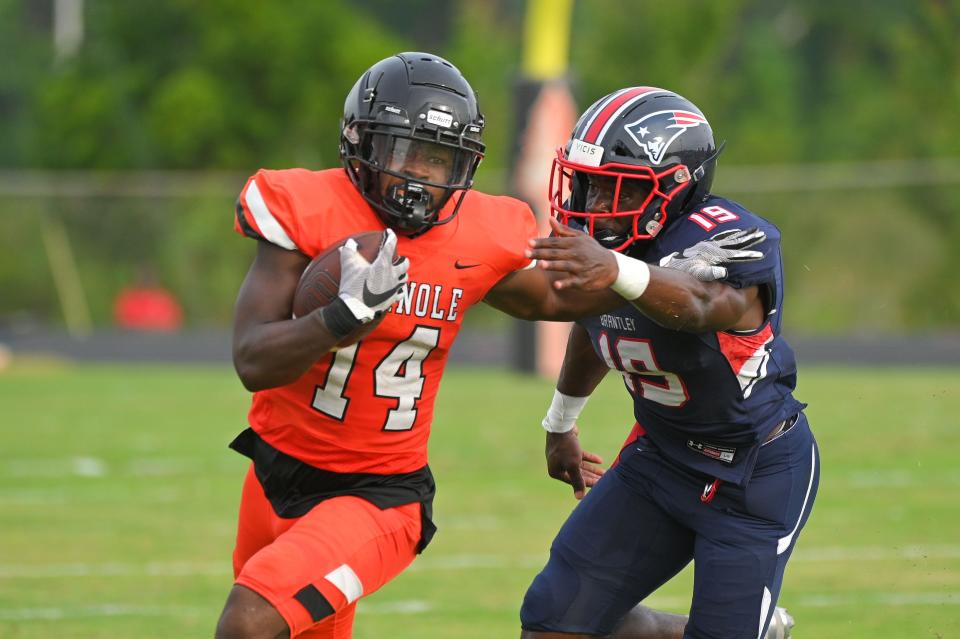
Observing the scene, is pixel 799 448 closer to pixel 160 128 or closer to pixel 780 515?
pixel 780 515

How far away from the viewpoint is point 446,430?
11664 millimetres

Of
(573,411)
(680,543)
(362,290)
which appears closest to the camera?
(362,290)

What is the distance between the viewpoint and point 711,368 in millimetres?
4023

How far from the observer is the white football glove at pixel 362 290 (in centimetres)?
349

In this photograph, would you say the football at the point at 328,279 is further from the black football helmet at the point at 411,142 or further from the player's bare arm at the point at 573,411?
the player's bare arm at the point at 573,411

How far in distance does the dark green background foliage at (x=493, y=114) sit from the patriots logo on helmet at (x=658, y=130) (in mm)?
12775

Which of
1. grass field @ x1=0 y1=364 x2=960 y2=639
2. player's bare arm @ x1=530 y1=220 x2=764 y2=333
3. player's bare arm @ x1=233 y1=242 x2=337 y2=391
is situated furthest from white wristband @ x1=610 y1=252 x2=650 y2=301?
grass field @ x1=0 y1=364 x2=960 y2=639

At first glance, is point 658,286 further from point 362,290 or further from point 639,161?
point 362,290

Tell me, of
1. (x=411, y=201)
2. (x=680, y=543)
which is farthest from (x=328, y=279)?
(x=680, y=543)

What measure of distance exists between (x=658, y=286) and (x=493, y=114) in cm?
2523

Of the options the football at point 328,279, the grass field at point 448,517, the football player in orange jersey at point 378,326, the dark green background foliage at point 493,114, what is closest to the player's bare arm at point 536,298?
the football player in orange jersey at point 378,326

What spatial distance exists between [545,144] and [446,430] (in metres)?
5.35

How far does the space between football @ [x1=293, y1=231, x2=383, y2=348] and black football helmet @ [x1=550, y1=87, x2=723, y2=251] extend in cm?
72

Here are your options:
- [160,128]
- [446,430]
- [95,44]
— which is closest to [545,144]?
[446,430]
